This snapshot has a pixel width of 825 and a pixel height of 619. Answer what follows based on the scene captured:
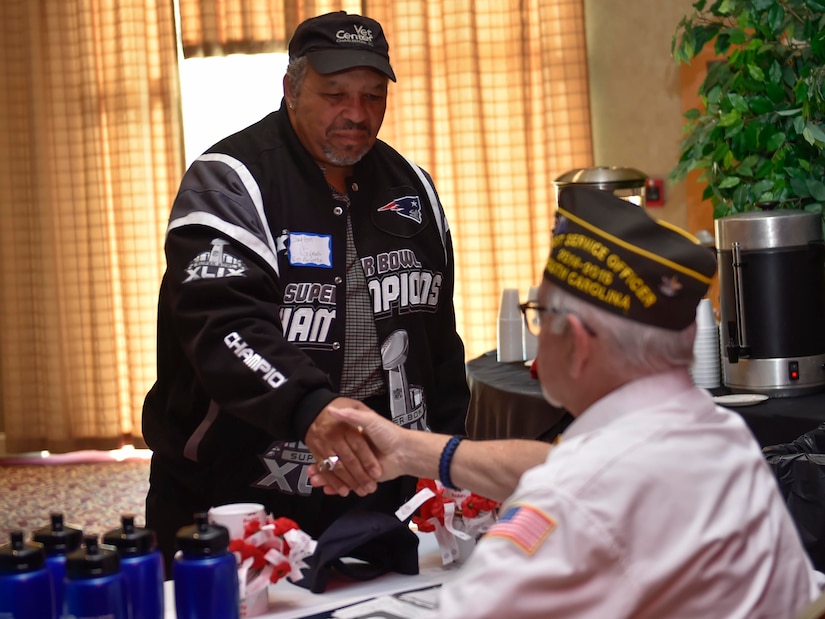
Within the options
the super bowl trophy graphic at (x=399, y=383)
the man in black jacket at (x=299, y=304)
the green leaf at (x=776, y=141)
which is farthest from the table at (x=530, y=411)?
the green leaf at (x=776, y=141)

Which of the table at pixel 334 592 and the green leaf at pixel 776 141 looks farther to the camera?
the green leaf at pixel 776 141

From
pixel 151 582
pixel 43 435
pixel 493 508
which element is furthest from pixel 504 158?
pixel 151 582

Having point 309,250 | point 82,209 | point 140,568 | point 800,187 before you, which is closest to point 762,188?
point 800,187

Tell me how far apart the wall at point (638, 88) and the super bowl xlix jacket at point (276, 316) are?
3802 millimetres

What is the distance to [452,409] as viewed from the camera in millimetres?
2254

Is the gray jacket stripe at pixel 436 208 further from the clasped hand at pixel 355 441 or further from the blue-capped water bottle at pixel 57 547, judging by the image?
the blue-capped water bottle at pixel 57 547

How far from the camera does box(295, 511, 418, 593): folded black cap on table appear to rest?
171 centimetres

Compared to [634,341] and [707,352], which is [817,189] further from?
[634,341]

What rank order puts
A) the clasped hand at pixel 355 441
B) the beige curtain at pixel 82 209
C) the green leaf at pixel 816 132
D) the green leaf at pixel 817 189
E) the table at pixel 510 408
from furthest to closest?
1. the beige curtain at pixel 82 209
2. the green leaf at pixel 817 189
3. the green leaf at pixel 816 132
4. the table at pixel 510 408
5. the clasped hand at pixel 355 441

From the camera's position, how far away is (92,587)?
1.30m

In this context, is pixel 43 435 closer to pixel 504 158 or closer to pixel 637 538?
pixel 504 158

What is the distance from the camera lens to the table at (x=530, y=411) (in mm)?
2617

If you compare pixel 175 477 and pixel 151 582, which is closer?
pixel 151 582

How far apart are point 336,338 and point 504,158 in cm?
423
